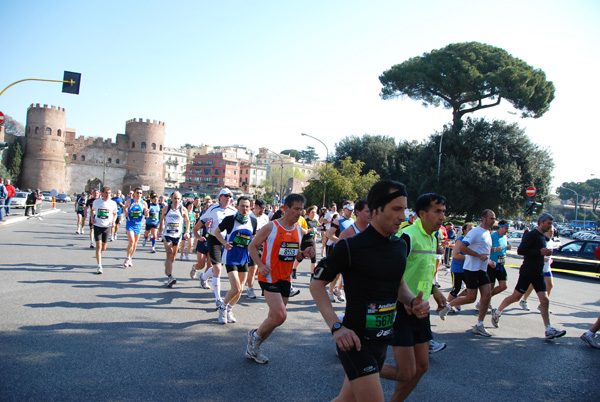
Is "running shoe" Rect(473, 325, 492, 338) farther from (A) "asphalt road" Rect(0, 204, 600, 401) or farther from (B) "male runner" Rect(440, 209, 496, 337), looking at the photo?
(A) "asphalt road" Rect(0, 204, 600, 401)

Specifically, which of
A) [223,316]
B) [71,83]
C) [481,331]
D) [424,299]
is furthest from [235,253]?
[71,83]

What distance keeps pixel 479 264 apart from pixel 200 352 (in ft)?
13.7

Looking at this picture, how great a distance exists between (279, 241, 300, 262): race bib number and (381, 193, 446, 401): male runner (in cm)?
151

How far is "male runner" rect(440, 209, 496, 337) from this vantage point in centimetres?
635

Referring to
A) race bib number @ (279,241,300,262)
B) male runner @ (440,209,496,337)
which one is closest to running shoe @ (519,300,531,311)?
male runner @ (440,209,496,337)

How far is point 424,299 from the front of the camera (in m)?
3.62

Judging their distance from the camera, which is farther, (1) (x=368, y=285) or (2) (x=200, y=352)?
(2) (x=200, y=352)

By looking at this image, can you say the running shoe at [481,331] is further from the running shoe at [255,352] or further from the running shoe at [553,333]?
the running shoe at [255,352]

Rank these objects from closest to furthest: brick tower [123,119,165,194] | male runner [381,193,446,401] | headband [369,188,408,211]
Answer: headband [369,188,408,211]
male runner [381,193,446,401]
brick tower [123,119,165,194]

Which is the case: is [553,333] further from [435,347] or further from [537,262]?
[435,347]

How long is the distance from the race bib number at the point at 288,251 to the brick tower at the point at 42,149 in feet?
256

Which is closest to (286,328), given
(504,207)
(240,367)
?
(240,367)

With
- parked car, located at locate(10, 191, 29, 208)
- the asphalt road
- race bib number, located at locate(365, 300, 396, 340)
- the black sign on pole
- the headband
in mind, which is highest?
the black sign on pole

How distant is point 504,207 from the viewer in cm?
3556
